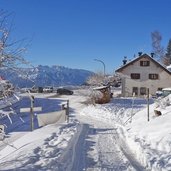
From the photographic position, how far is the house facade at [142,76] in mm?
73562

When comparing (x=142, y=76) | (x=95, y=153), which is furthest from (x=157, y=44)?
(x=95, y=153)

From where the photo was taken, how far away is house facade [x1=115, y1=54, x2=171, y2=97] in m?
73.6

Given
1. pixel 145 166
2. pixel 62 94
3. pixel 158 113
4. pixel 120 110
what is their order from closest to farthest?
pixel 145 166, pixel 158 113, pixel 120 110, pixel 62 94

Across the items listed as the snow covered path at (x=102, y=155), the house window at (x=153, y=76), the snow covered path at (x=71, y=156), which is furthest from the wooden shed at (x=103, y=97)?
the snow covered path at (x=71, y=156)

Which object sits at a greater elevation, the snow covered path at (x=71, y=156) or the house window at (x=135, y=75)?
the house window at (x=135, y=75)

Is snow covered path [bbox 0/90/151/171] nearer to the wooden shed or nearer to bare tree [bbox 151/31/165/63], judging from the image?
the wooden shed

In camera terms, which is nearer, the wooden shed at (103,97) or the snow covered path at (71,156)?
the snow covered path at (71,156)

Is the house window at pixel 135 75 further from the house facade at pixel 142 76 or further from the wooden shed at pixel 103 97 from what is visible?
the wooden shed at pixel 103 97

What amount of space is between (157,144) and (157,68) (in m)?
60.7

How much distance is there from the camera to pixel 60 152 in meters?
13.5

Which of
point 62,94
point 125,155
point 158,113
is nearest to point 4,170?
point 125,155

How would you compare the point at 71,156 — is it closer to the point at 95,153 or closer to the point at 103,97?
the point at 95,153

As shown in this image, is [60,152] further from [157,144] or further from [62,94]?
[62,94]

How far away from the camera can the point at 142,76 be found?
75.2 metres
